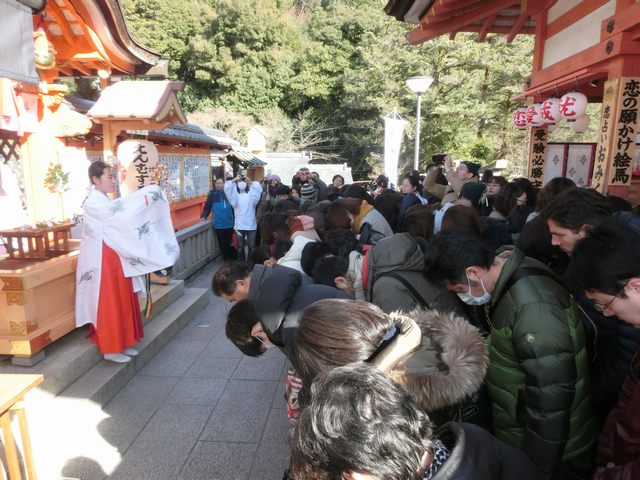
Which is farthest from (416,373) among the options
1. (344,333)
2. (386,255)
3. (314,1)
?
(314,1)

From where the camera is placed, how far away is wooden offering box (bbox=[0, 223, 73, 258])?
12.7 feet

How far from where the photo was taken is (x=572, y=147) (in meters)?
7.62

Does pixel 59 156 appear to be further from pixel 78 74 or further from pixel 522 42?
pixel 522 42

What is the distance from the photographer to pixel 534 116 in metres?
7.11

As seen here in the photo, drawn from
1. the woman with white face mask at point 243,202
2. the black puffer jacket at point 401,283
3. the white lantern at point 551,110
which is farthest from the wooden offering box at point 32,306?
the white lantern at point 551,110

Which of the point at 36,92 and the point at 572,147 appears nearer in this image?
the point at 36,92

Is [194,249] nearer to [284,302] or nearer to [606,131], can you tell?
[284,302]

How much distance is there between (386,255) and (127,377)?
309cm

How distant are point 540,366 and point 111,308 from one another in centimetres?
374

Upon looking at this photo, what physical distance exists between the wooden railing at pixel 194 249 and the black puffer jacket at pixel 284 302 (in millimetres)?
5530

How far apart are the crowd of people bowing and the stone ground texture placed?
102 cm

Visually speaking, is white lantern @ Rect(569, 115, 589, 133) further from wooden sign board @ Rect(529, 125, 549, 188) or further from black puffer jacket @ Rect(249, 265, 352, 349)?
black puffer jacket @ Rect(249, 265, 352, 349)

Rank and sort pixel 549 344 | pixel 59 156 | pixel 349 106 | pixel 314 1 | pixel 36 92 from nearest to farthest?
pixel 549 344 < pixel 36 92 < pixel 59 156 < pixel 349 106 < pixel 314 1

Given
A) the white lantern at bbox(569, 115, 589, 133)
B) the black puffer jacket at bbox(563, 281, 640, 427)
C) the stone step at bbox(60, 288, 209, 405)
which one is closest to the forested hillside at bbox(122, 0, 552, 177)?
the white lantern at bbox(569, 115, 589, 133)
